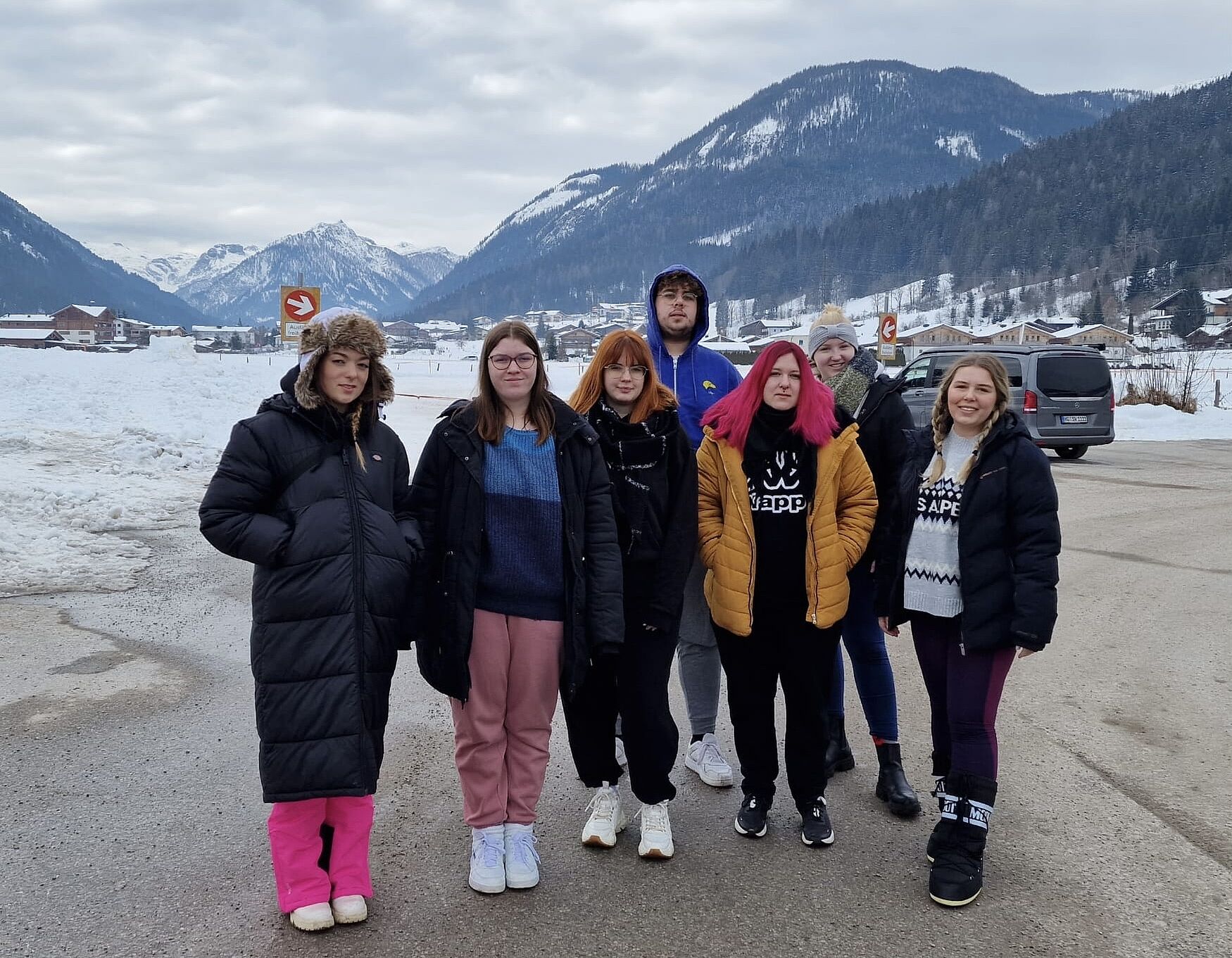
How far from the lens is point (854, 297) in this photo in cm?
16738

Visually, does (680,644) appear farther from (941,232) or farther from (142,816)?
(941,232)

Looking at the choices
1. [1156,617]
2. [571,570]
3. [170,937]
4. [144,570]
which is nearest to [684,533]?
[571,570]

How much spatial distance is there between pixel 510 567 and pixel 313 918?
47.7 inches

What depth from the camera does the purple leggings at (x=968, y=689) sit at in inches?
125

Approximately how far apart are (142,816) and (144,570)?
420cm

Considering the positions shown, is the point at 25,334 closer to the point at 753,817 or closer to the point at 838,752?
the point at 838,752

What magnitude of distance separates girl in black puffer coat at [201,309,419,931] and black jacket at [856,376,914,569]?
195 centimetres

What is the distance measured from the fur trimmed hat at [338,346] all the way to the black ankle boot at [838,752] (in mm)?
2367

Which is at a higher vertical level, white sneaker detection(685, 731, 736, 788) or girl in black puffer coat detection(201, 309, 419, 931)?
girl in black puffer coat detection(201, 309, 419, 931)

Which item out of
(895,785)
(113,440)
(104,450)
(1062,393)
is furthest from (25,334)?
(895,785)

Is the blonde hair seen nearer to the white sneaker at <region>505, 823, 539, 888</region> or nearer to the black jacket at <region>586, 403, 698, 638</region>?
the black jacket at <region>586, 403, 698, 638</region>

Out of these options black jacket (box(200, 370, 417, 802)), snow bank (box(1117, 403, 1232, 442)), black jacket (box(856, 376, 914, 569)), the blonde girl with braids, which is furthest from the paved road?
snow bank (box(1117, 403, 1232, 442))

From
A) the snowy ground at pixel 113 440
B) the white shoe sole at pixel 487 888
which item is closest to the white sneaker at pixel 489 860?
the white shoe sole at pixel 487 888

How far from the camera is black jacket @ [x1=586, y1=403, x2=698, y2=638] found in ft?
10.8
